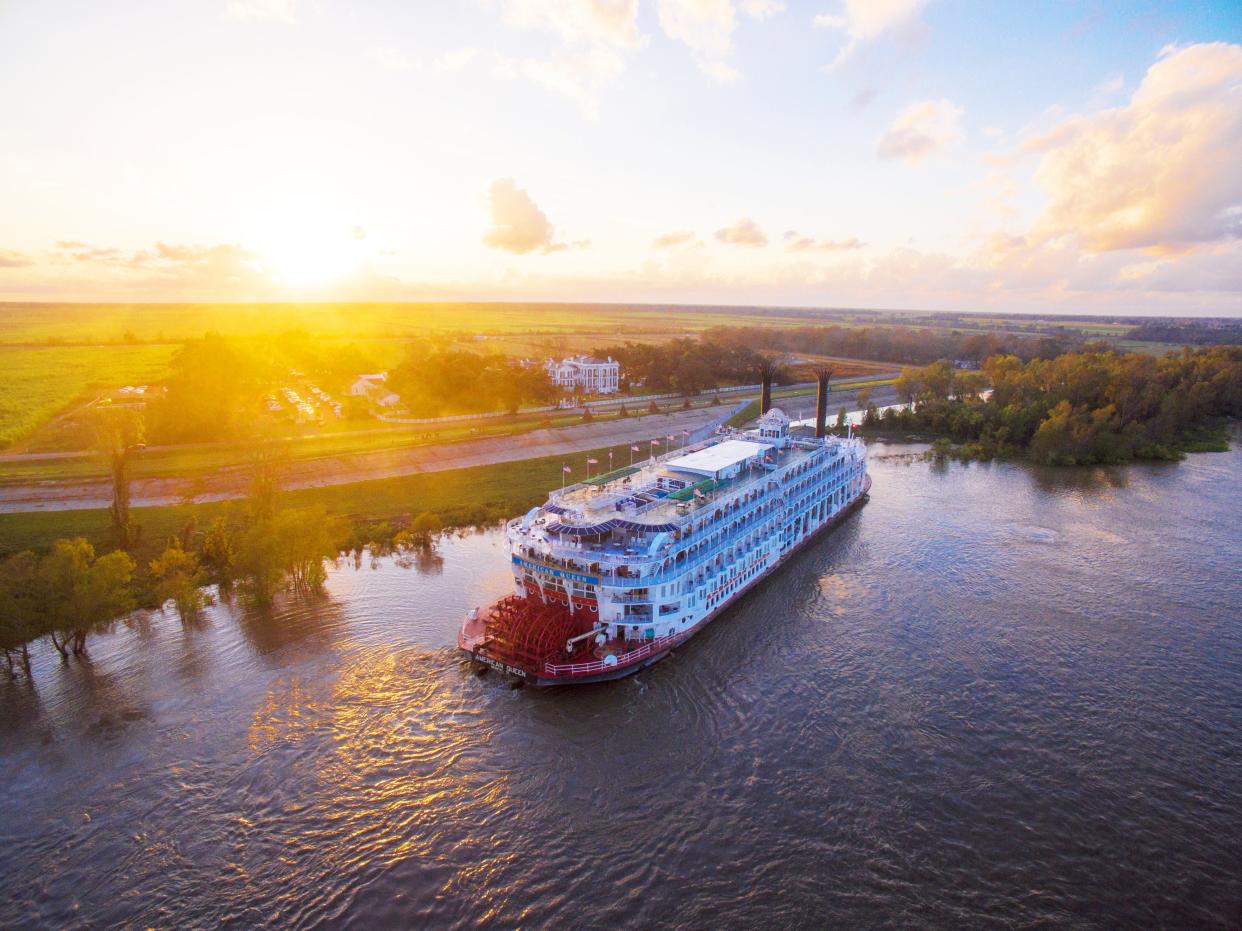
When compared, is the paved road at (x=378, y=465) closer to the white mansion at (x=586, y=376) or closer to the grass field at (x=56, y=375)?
the grass field at (x=56, y=375)

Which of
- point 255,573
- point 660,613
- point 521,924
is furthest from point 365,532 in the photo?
point 521,924

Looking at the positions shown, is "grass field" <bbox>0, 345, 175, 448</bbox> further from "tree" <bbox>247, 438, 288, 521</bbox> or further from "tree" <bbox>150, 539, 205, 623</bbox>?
"tree" <bbox>150, 539, 205, 623</bbox>

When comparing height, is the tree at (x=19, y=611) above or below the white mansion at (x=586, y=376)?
below

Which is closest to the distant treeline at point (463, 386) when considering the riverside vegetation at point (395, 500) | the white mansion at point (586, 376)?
the white mansion at point (586, 376)

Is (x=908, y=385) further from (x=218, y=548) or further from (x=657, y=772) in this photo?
(x=218, y=548)

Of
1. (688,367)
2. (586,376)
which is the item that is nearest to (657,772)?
(586,376)

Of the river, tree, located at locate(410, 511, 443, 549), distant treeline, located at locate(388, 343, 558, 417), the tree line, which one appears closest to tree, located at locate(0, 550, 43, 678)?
the tree line
